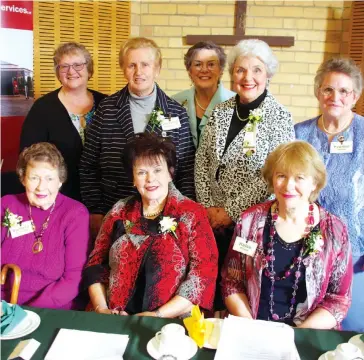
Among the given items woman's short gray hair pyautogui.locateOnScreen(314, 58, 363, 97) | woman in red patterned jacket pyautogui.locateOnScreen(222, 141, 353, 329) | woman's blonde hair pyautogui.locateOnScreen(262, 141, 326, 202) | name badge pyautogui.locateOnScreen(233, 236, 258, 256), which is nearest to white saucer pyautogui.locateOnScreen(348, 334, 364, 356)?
woman in red patterned jacket pyautogui.locateOnScreen(222, 141, 353, 329)

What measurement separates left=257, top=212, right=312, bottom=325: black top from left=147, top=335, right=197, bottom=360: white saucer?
0.53 m

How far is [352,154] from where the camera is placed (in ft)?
7.63

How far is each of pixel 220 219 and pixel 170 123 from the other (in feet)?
1.97

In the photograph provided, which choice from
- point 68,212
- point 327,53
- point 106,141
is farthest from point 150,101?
point 327,53

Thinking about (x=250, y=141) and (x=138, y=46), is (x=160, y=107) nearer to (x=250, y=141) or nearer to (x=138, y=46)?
(x=138, y=46)

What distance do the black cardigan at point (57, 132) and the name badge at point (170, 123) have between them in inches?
22.8

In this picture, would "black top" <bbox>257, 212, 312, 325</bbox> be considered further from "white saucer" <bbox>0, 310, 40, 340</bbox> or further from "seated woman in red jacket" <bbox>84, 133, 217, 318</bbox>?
"white saucer" <bbox>0, 310, 40, 340</bbox>

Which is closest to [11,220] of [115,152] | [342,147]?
[115,152]

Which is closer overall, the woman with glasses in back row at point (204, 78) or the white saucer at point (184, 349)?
the white saucer at point (184, 349)

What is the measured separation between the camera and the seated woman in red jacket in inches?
79.7

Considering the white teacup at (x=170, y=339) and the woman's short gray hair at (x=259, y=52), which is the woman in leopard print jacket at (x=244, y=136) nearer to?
the woman's short gray hair at (x=259, y=52)

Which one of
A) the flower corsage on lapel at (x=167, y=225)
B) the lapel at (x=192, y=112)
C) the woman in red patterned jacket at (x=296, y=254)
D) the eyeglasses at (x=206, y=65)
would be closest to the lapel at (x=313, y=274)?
the woman in red patterned jacket at (x=296, y=254)

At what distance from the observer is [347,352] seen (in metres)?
1.41

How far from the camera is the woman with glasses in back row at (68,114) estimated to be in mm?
2783
